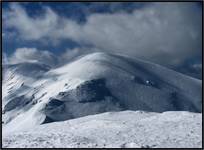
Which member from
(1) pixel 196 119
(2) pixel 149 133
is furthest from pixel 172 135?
(1) pixel 196 119

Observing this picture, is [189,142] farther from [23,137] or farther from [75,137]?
[23,137]

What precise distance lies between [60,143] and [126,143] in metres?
4.33

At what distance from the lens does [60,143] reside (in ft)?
92.4

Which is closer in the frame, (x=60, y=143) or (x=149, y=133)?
(x=60, y=143)

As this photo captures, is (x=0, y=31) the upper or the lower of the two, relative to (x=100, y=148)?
upper

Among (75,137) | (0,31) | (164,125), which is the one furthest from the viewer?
(164,125)

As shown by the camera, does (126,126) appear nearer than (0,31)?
No

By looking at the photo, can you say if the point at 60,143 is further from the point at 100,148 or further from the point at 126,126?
the point at 126,126

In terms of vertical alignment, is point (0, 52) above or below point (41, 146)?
above

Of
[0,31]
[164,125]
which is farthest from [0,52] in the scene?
[164,125]

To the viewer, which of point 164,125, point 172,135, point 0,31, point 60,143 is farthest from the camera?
point 164,125

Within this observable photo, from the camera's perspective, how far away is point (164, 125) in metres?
36.8

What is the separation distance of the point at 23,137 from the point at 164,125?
12566 mm

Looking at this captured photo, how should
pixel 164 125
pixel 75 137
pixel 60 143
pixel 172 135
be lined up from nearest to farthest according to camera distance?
pixel 60 143, pixel 75 137, pixel 172 135, pixel 164 125
